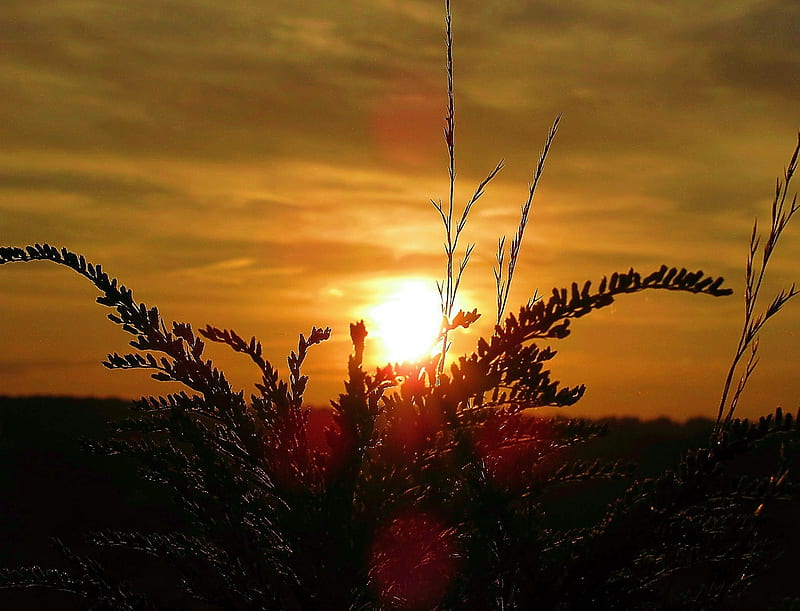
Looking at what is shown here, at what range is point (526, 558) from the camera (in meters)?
1.55

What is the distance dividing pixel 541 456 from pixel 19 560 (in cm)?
543

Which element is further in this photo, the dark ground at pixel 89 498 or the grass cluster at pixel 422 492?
the dark ground at pixel 89 498

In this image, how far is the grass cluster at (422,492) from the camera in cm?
150

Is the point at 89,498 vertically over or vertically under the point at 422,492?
under

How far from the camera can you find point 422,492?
5.50ft

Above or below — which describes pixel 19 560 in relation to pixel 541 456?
below

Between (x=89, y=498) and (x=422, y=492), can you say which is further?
(x=89, y=498)

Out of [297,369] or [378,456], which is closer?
[378,456]

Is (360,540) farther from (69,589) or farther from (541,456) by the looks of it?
(69,589)

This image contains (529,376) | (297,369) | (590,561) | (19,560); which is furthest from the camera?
(19,560)

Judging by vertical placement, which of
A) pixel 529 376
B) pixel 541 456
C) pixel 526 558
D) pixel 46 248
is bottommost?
pixel 526 558

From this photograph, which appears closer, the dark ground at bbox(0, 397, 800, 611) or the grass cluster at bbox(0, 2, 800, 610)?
the grass cluster at bbox(0, 2, 800, 610)

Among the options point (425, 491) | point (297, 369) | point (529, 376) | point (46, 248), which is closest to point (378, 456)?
point (425, 491)

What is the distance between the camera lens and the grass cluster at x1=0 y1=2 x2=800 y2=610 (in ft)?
4.93
